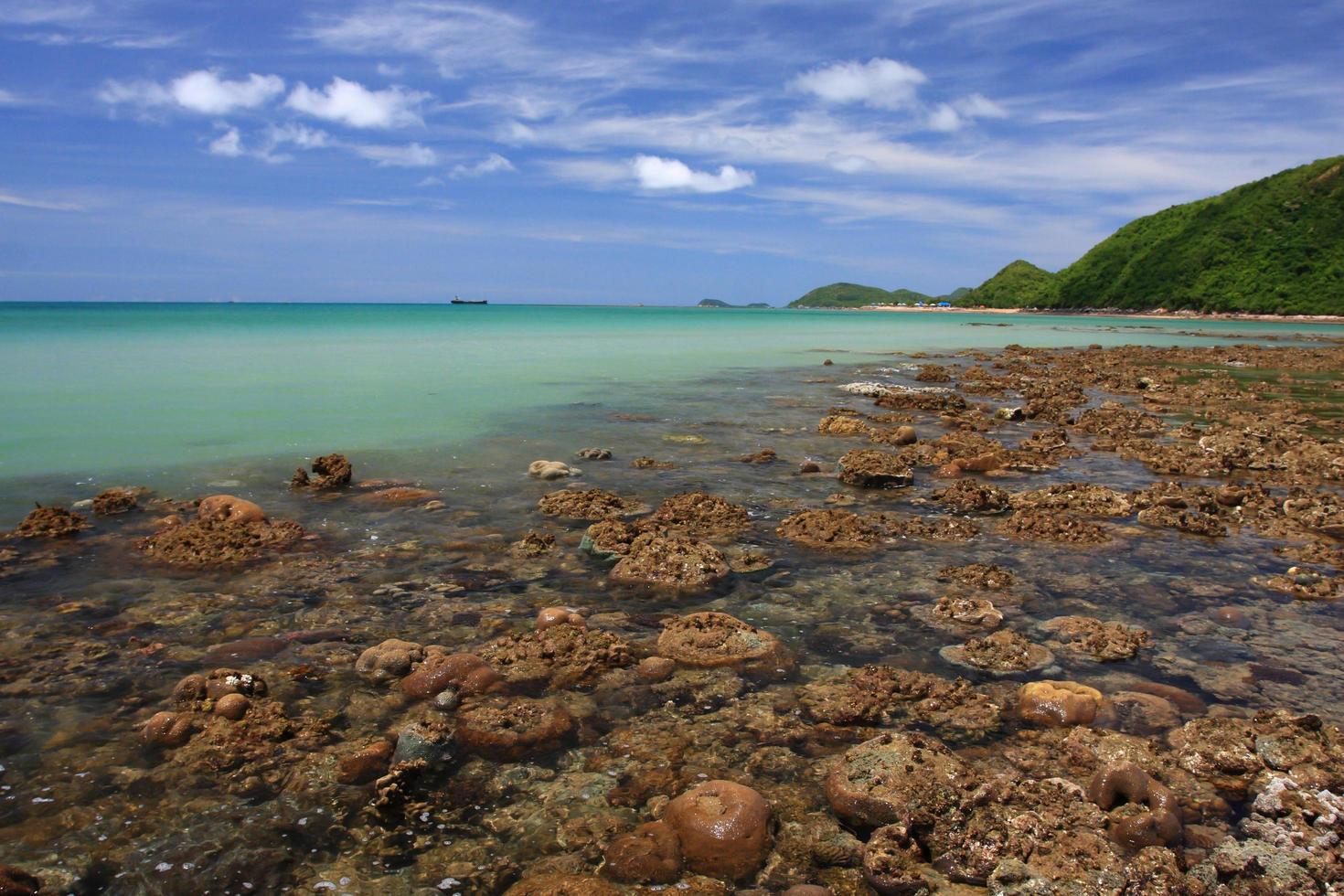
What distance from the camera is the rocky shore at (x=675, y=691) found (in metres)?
4.21

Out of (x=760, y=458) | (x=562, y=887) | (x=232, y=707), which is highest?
(x=760, y=458)

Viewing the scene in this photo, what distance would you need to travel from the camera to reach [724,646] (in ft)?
21.7

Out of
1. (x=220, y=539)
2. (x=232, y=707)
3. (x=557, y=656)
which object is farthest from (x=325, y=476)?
(x=557, y=656)

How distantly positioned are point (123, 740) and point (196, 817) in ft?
4.13

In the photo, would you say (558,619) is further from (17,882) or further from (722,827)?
(17,882)

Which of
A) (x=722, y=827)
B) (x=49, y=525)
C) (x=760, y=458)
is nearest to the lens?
(x=722, y=827)

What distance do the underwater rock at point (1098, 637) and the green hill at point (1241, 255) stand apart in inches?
4800

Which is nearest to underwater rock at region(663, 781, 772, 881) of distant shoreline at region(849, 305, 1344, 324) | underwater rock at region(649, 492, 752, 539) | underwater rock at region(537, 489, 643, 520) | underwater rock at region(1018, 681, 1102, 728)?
underwater rock at region(1018, 681, 1102, 728)

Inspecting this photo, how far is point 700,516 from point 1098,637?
5.22 metres

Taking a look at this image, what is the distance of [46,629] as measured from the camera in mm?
6969

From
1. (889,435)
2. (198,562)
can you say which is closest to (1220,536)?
(889,435)

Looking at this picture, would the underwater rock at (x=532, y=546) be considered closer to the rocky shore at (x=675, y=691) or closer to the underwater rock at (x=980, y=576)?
the rocky shore at (x=675, y=691)

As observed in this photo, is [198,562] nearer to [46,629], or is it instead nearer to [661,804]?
[46,629]

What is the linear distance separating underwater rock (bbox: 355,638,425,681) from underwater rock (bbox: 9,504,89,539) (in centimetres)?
616
